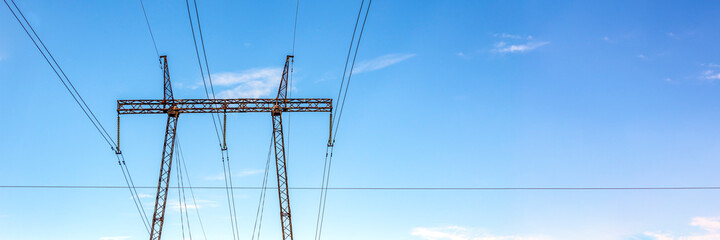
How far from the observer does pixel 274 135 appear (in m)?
59.4

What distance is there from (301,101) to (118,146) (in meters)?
15.0

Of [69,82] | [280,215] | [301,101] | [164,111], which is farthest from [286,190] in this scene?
[69,82]

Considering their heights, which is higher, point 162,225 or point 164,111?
point 164,111

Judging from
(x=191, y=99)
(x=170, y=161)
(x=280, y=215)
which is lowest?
(x=280, y=215)

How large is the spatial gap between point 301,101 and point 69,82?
56.6ft

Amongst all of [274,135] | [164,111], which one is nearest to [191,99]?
[164,111]

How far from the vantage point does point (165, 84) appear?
62.1m

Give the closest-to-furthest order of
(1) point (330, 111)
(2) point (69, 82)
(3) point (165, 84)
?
1. (2) point (69, 82)
2. (1) point (330, 111)
3. (3) point (165, 84)

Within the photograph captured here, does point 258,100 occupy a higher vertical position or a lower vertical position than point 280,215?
higher

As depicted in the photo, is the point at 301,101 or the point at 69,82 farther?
the point at 301,101

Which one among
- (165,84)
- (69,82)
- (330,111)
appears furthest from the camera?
(165,84)

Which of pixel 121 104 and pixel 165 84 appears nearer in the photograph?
pixel 121 104

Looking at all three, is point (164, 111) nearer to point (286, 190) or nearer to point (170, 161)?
point (170, 161)

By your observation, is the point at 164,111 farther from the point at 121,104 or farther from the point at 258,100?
the point at 258,100
